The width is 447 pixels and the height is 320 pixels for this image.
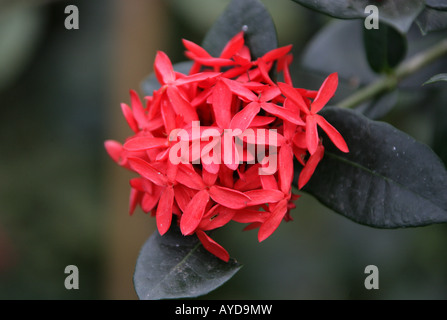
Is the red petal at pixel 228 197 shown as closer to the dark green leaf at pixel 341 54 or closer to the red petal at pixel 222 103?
the red petal at pixel 222 103

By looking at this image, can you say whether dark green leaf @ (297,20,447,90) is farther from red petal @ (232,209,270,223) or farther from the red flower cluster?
red petal @ (232,209,270,223)

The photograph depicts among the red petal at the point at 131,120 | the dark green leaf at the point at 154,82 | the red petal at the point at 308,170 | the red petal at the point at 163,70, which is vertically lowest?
the red petal at the point at 308,170

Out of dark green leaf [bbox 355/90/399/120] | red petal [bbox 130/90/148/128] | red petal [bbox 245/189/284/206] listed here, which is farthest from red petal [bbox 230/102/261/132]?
dark green leaf [bbox 355/90/399/120]

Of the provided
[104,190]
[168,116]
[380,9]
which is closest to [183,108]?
[168,116]

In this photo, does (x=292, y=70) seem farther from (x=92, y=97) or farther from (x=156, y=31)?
(x=92, y=97)

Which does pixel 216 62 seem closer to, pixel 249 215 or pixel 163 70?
pixel 163 70

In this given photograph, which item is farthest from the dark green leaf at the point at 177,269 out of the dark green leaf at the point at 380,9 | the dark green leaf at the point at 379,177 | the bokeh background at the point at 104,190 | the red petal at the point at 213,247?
the bokeh background at the point at 104,190

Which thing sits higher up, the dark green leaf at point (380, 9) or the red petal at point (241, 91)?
the dark green leaf at point (380, 9)
